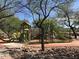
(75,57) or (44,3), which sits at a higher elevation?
(44,3)

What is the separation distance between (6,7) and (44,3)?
195 inches

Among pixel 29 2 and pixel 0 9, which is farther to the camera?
pixel 0 9

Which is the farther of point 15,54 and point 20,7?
point 20,7

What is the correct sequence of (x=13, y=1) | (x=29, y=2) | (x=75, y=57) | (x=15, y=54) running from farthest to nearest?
(x=13, y=1) < (x=29, y=2) < (x=15, y=54) < (x=75, y=57)

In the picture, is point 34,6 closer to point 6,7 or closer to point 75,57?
point 6,7

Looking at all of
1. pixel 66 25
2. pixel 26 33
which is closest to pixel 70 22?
pixel 66 25

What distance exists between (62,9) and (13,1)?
16.6 feet

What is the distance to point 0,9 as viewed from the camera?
28031 mm

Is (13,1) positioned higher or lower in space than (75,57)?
higher

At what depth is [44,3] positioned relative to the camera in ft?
81.6

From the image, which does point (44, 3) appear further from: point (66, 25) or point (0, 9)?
point (66, 25)

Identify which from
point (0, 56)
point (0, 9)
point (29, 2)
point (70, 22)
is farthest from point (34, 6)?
point (70, 22)

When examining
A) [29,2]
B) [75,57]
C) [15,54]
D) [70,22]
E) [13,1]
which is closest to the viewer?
[75,57]

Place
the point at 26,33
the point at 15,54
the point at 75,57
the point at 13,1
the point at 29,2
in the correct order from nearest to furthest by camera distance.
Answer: the point at 75,57, the point at 15,54, the point at 29,2, the point at 13,1, the point at 26,33
